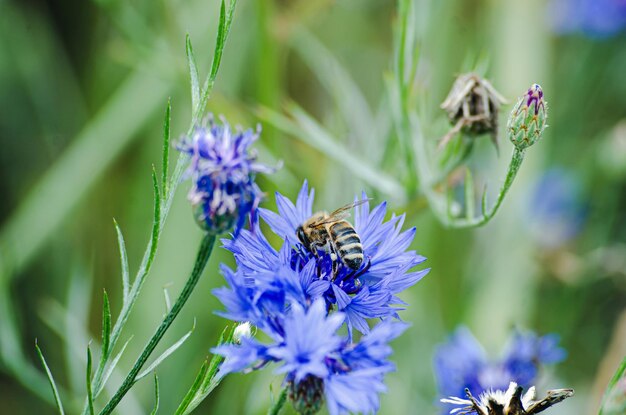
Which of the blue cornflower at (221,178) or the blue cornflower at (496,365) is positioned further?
the blue cornflower at (496,365)

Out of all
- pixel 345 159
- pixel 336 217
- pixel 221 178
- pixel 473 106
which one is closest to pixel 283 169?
pixel 345 159

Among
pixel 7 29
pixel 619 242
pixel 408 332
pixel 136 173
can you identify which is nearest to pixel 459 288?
pixel 408 332

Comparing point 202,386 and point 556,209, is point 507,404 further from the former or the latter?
point 556,209

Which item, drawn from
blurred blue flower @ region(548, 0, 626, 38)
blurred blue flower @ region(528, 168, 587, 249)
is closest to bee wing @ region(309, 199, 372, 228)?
blurred blue flower @ region(528, 168, 587, 249)

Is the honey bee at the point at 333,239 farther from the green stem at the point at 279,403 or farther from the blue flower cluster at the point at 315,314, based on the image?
the green stem at the point at 279,403

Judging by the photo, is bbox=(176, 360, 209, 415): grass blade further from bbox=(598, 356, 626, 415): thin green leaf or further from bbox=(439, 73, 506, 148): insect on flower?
bbox=(439, 73, 506, 148): insect on flower

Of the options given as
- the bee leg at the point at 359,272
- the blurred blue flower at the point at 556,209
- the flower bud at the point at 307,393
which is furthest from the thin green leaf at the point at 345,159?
the blurred blue flower at the point at 556,209
